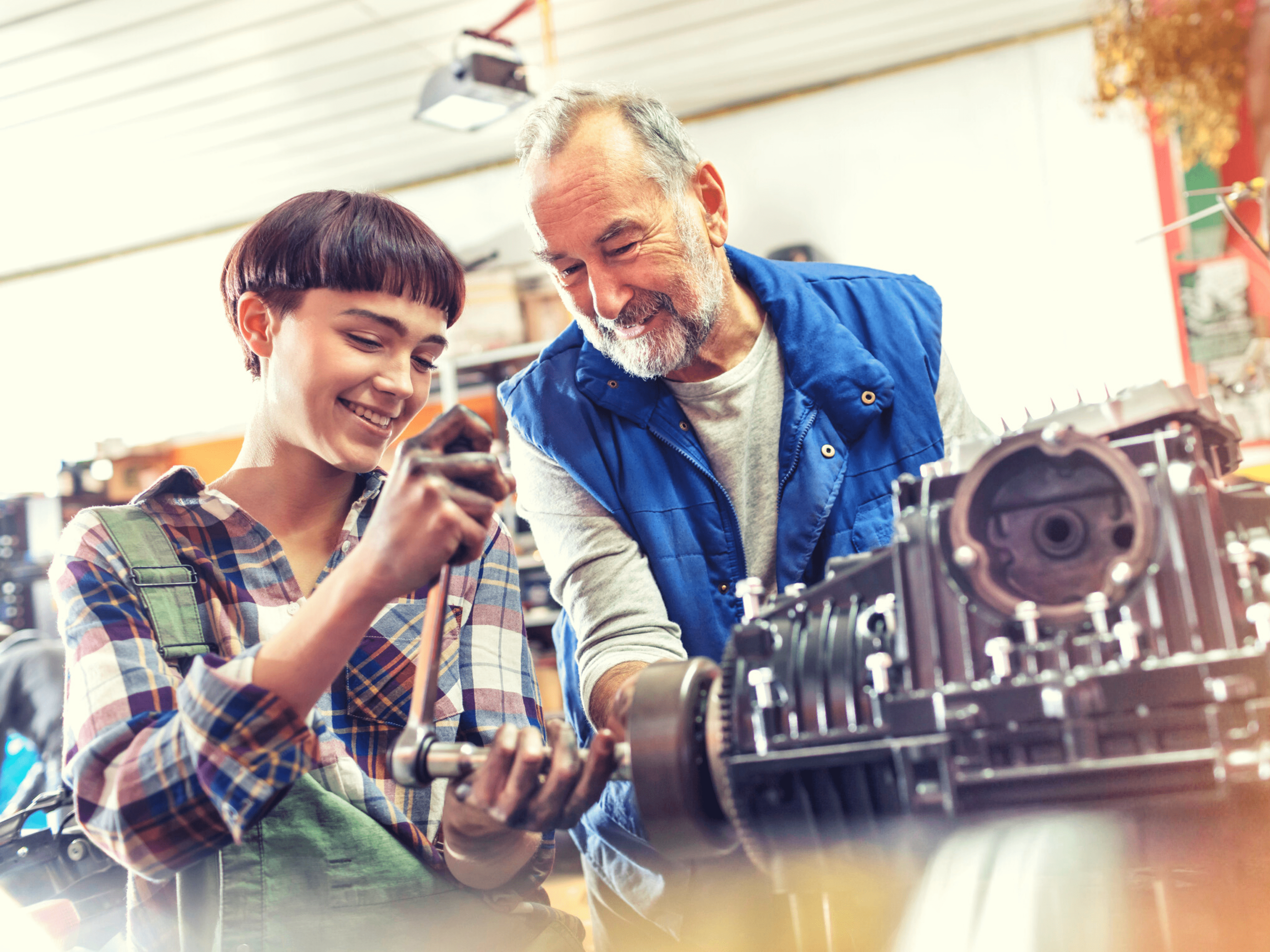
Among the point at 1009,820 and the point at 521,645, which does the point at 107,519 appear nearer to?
the point at 521,645

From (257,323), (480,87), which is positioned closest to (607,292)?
(257,323)

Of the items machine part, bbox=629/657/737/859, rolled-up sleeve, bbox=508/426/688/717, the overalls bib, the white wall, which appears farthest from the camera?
the white wall

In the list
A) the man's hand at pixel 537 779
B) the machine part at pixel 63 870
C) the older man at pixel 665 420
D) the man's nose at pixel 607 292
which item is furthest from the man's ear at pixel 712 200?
the machine part at pixel 63 870

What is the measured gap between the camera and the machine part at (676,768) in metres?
0.75

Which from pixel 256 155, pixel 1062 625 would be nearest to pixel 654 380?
pixel 1062 625

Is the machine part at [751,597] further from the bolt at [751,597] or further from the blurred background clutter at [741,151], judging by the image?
the blurred background clutter at [741,151]

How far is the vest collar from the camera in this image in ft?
4.77

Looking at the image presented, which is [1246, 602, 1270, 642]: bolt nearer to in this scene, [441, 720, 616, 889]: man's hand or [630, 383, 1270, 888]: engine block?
[630, 383, 1270, 888]: engine block

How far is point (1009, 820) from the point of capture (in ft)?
2.09

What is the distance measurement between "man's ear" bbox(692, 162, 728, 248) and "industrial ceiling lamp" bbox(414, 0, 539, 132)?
2.52 metres

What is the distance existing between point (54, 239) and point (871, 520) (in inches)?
237

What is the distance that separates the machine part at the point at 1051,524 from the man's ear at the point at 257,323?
90 centimetres

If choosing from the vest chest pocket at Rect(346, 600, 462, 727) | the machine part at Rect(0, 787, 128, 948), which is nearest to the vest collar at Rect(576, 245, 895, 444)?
the vest chest pocket at Rect(346, 600, 462, 727)

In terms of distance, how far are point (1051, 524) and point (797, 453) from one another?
778mm
